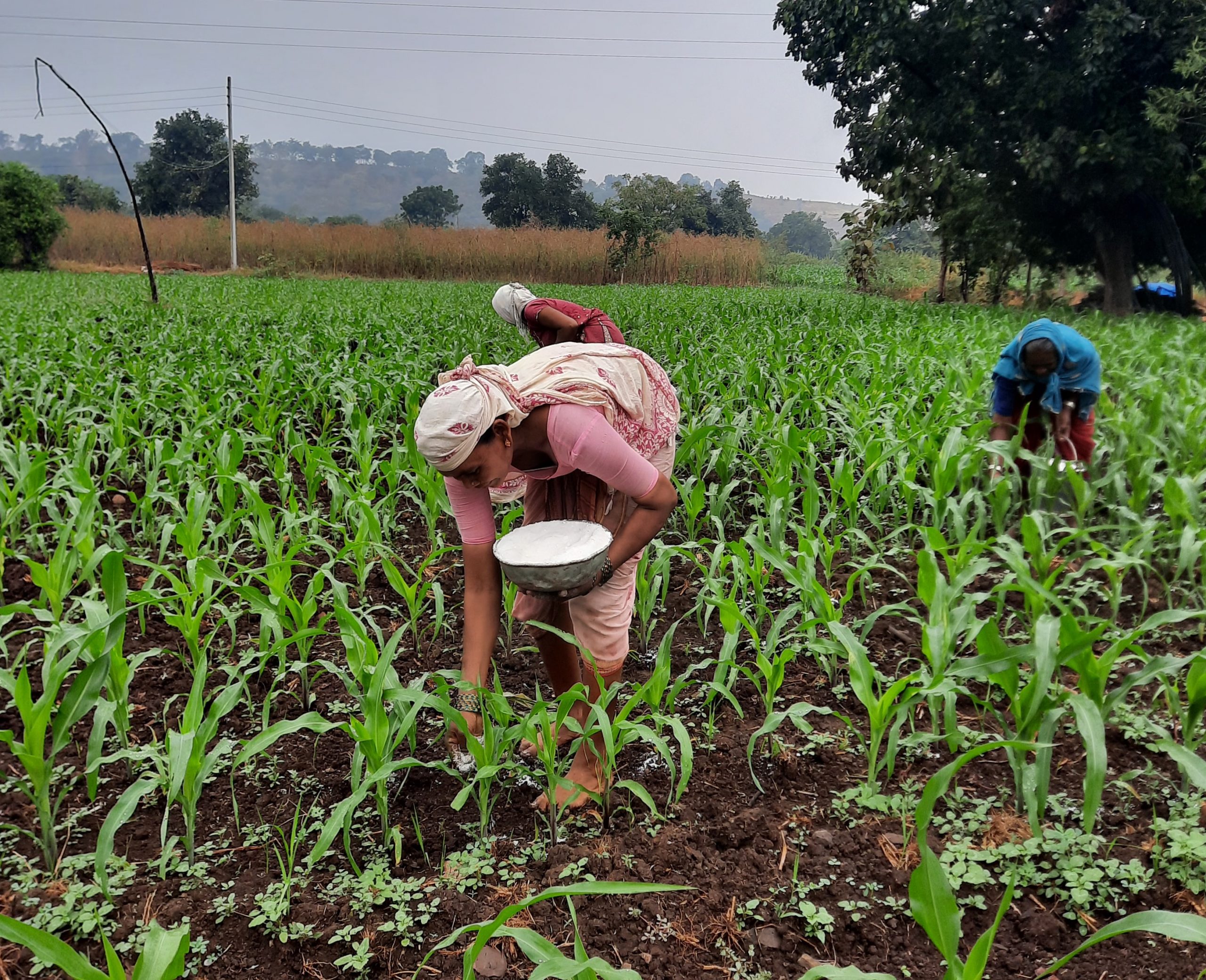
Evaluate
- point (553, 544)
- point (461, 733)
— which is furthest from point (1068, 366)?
point (461, 733)

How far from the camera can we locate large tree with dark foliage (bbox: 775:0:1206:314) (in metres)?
11.7

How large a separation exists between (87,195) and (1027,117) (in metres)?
50.9

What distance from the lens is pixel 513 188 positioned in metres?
47.6

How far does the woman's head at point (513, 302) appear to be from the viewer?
4512mm

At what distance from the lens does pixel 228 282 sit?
64.9 ft

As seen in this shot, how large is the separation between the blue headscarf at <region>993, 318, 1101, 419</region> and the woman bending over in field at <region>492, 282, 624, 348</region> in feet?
6.59

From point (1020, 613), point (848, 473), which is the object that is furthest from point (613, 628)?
point (848, 473)

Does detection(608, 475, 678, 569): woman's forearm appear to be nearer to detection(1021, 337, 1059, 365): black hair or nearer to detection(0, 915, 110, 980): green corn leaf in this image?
detection(0, 915, 110, 980): green corn leaf

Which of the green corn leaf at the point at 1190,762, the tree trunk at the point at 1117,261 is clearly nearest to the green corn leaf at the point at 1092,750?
the green corn leaf at the point at 1190,762

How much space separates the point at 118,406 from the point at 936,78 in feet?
46.1

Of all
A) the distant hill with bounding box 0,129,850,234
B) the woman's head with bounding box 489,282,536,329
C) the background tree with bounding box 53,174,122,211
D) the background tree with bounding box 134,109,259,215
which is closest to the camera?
the woman's head with bounding box 489,282,536,329


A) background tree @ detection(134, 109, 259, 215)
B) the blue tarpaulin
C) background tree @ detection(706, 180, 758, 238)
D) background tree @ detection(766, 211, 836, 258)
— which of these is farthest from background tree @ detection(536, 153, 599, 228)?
background tree @ detection(766, 211, 836, 258)

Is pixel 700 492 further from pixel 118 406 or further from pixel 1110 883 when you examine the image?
pixel 118 406

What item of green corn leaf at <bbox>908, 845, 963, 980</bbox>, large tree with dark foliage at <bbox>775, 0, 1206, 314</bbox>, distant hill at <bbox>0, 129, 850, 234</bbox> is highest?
distant hill at <bbox>0, 129, 850, 234</bbox>
